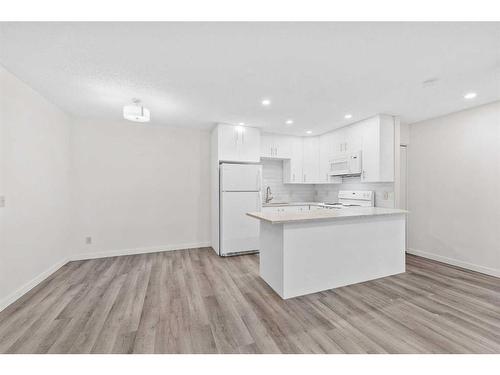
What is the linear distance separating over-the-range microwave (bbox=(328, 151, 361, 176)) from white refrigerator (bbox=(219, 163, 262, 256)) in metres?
1.69

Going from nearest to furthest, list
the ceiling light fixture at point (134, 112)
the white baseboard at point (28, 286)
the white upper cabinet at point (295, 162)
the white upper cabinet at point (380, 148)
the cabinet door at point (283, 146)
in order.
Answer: the white baseboard at point (28, 286)
the ceiling light fixture at point (134, 112)
the white upper cabinet at point (380, 148)
the cabinet door at point (283, 146)
the white upper cabinet at point (295, 162)

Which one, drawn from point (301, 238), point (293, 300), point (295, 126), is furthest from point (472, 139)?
point (293, 300)


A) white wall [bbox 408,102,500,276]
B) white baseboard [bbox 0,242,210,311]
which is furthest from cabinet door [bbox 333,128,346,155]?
white baseboard [bbox 0,242,210,311]

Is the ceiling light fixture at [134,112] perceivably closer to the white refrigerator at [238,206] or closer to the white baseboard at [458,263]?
the white refrigerator at [238,206]

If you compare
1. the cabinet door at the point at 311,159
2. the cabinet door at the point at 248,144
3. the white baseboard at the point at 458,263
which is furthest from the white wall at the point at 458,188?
the cabinet door at the point at 248,144

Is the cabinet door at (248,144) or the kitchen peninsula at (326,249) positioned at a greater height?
the cabinet door at (248,144)

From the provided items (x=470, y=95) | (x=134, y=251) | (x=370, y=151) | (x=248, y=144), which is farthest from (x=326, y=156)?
(x=134, y=251)

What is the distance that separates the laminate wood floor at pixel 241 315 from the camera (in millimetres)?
1612

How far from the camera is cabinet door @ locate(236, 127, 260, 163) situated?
4.07 m

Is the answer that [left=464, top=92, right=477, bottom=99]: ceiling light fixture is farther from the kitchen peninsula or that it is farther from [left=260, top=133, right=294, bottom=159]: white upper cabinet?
[left=260, top=133, right=294, bottom=159]: white upper cabinet

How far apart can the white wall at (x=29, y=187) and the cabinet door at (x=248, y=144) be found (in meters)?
2.81

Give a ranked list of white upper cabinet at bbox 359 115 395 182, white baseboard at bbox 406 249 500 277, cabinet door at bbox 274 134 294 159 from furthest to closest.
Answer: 1. cabinet door at bbox 274 134 294 159
2. white upper cabinet at bbox 359 115 395 182
3. white baseboard at bbox 406 249 500 277

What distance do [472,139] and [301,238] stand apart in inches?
126

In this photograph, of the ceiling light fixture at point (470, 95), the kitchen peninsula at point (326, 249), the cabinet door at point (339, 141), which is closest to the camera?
the kitchen peninsula at point (326, 249)
